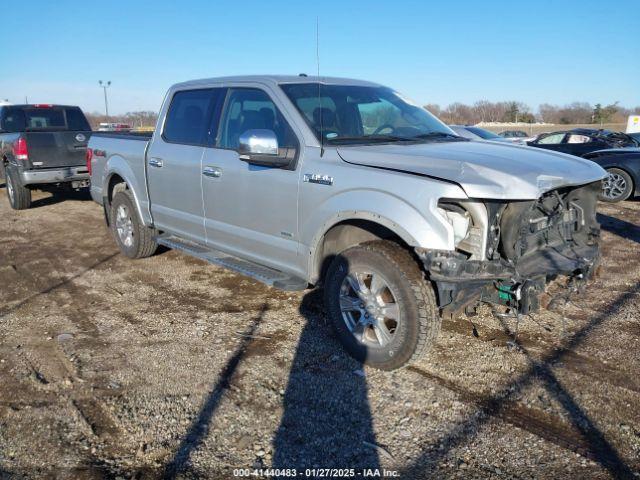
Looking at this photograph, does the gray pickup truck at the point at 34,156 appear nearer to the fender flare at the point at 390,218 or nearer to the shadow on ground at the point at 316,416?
the shadow on ground at the point at 316,416

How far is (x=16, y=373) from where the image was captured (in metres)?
3.74

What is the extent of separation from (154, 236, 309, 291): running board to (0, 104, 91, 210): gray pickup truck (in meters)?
4.70

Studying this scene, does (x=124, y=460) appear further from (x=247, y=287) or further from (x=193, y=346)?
(x=247, y=287)

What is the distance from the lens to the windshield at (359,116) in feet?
13.6

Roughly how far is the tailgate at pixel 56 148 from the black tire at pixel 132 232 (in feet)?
11.8

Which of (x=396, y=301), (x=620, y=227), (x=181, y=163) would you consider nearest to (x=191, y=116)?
(x=181, y=163)

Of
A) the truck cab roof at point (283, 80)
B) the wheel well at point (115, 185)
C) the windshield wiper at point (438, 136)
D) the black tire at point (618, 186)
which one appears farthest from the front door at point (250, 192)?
the black tire at point (618, 186)

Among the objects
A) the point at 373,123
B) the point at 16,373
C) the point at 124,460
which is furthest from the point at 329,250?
the point at 16,373

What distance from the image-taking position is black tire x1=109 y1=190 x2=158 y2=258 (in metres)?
6.17

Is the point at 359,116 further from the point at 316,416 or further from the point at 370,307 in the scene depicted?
the point at 316,416

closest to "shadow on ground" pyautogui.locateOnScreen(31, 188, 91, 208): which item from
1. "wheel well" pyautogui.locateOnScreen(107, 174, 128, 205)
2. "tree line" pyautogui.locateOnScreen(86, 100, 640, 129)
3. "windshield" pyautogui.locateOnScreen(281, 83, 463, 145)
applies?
"wheel well" pyautogui.locateOnScreen(107, 174, 128, 205)

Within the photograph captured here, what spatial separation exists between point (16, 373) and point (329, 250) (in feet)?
7.88

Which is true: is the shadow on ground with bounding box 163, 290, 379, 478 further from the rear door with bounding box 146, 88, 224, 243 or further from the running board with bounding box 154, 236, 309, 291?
the rear door with bounding box 146, 88, 224, 243

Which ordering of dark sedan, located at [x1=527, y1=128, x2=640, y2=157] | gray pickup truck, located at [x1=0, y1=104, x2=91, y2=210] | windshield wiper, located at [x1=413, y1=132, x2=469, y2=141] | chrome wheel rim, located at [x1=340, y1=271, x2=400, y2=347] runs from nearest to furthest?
chrome wheel rim, located at [x1=340, y1=271, x2=400, y2=347], windshield wiper, located at [x1=413, y1=132, x2=469, y2=141], gray pickup truck, located at [x1=0, y1=104, x2=91, y2=210], dark sedan, located at [x1=527, y1=128, x2=640, y2=157]
